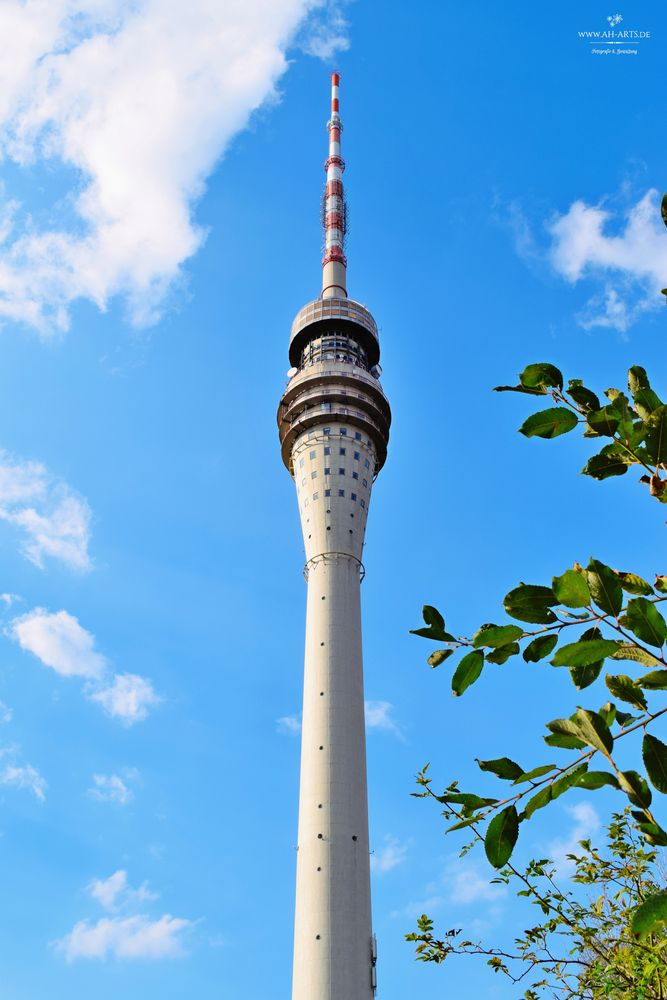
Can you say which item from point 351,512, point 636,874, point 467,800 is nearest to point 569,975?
point 636,874

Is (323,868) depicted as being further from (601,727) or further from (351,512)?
(601,727)

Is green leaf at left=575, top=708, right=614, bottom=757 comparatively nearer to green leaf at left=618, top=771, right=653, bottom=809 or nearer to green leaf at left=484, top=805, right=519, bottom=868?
green leaf at left=618, top=771, right=653, bottom=809

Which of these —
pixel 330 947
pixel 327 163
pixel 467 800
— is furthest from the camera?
pixel 327 163

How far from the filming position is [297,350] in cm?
5838

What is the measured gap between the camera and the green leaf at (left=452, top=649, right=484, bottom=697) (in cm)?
346

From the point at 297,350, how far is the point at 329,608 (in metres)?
19.3

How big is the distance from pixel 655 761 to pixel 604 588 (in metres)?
0.56

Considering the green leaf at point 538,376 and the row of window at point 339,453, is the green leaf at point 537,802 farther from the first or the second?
the row of window at point 339,453

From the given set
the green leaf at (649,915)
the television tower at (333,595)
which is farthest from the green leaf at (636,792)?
the television tower at (333,595)

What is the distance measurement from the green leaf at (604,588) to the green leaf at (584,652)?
196mm

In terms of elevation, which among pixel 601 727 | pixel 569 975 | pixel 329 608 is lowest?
pixel 601 727

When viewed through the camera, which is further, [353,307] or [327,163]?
[327,163]

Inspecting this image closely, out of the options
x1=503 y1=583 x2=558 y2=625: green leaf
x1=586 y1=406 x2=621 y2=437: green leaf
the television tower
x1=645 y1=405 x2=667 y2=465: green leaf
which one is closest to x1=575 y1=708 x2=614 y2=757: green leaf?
x1=503 y1=583 x2=558 y2=625: green leaf

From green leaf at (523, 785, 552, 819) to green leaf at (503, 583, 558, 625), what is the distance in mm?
600
